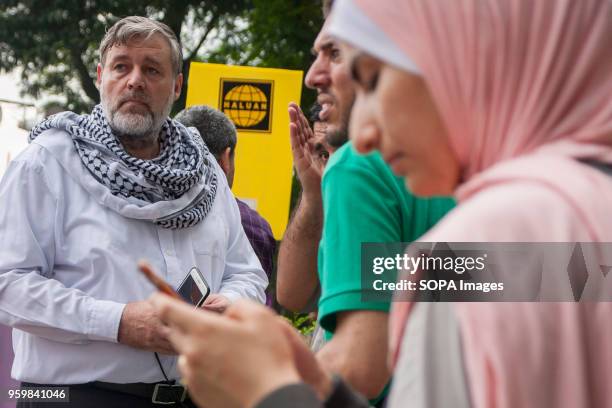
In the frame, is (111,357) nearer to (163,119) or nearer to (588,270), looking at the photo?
(163,119)

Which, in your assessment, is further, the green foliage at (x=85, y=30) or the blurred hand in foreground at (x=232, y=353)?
the green foliage at (x=85, y=30)

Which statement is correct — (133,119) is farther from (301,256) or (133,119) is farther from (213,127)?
(213,127)

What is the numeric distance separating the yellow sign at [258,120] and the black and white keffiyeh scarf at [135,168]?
3.81 meters

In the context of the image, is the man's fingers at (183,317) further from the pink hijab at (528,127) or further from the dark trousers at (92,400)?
the dark trousers at (92,400)

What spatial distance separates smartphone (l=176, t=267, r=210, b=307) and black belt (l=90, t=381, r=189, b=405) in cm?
33

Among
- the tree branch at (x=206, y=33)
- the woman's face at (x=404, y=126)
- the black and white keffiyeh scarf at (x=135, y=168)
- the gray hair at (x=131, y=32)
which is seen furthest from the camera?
the tree branch at (x=206, y=33)

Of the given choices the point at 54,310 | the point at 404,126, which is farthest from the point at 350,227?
the point at 54,310

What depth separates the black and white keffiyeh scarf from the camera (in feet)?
12.3

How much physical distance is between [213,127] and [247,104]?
286cm

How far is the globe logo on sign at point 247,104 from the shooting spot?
27.6 ft

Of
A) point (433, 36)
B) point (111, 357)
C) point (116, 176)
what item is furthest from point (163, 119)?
point (433, 36)

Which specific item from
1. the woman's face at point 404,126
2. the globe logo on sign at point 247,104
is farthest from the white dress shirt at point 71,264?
the globe logo on sign at point 247,104

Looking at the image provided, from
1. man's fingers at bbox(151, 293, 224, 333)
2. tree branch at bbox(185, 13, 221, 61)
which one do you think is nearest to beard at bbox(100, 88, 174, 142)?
man's fingers at bbox(151, 293, 224, 333)

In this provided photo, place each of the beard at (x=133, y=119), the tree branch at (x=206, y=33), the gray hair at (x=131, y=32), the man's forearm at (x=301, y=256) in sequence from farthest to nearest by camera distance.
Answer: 1. the tree branch at (x=206, y=33)
2. the gray hair at (x=131, y=32)
3. the beard at (x=133, y=119)
4. the man's forearm at (x=301, y=256)
